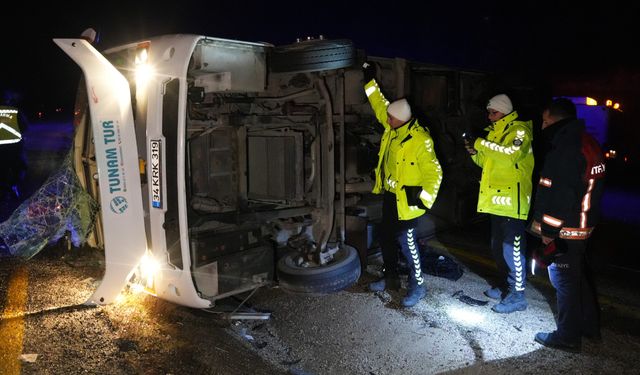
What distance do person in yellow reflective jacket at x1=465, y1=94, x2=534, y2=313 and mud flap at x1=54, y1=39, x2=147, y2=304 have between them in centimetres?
281

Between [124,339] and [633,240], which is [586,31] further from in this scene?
[124,339]

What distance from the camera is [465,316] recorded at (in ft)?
14.2

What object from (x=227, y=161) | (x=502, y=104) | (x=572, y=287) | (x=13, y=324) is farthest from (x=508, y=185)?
(x=13, y=324)

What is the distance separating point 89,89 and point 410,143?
257 cm

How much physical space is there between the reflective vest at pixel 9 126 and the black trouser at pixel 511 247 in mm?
7529

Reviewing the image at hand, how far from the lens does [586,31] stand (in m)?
20.9

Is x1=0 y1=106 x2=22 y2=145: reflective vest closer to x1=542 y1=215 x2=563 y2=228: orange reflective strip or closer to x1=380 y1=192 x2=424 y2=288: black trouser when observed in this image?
x1=380 y1=192 x2=424 y2=288: black trouser

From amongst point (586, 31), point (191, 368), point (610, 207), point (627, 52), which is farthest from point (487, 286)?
point (586, 31)

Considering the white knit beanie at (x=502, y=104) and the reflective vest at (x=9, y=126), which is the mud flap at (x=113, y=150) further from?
the reflective vest at (x=9, y=126)

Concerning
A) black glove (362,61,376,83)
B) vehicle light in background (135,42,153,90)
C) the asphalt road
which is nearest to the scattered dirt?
the asphalt road

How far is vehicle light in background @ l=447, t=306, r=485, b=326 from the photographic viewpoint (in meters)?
4.21

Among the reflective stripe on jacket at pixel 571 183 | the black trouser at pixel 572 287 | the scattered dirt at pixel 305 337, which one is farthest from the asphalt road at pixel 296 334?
the reflective stripe on jacket at pixel 571 183

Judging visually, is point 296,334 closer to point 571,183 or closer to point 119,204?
point 119,204

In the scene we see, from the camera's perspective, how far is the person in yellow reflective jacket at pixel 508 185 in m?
4.18
